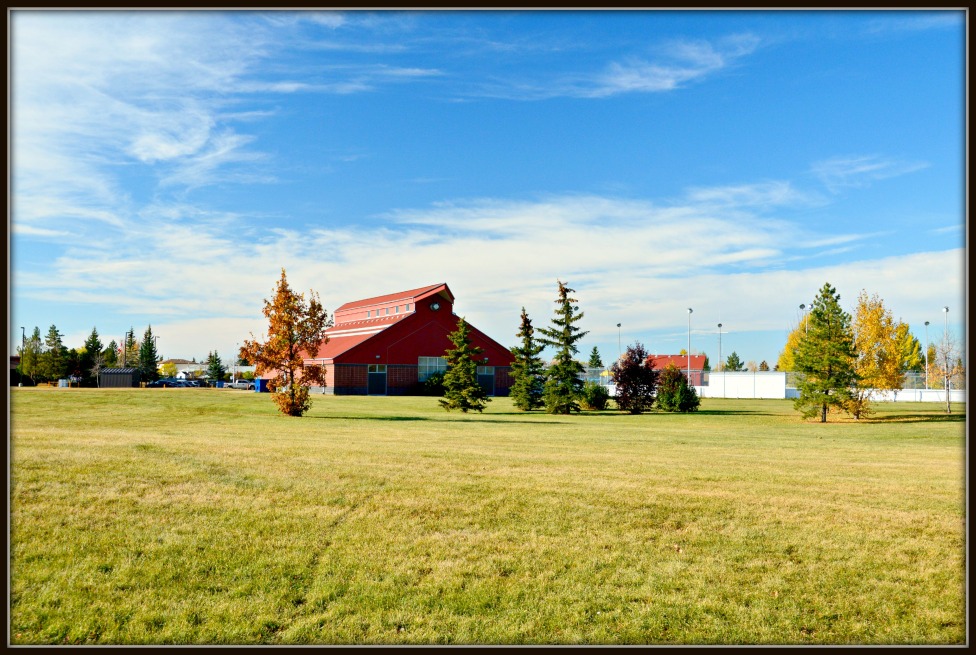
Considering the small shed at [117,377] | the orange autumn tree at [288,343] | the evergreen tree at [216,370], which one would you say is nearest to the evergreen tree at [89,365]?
the small shed at [117,377]

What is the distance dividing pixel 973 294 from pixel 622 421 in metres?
33.0

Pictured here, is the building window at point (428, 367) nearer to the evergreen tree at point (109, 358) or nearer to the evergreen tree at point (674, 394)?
the evergreen tree at point (674, 394)

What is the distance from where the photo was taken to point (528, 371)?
4825cm

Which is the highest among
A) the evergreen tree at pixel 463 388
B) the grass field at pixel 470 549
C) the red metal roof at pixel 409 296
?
the red metal roof at pixel 409 296

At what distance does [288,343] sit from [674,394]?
26.0 meters

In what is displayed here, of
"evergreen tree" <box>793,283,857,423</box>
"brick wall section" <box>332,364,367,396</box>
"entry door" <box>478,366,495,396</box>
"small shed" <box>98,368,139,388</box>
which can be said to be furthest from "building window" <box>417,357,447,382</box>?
"evergreen tree" <box>793,283,857,423</box>

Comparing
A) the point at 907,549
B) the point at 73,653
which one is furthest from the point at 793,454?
the point at 73,653

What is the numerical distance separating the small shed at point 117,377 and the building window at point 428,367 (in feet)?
115

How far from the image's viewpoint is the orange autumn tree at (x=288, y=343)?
3500 centimetres

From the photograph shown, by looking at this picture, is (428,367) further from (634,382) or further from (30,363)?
(30,363)

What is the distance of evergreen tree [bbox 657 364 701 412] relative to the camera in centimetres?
4678

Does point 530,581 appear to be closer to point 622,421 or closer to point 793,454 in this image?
point 793,454

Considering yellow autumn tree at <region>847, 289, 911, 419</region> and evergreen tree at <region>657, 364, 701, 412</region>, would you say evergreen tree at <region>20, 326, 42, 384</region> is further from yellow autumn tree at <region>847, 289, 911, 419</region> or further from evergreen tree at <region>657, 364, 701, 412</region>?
yellow autumn tree at <region>847, 289, 911, 419</region>

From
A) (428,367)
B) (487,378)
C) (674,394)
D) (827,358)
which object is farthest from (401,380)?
(827,358)
